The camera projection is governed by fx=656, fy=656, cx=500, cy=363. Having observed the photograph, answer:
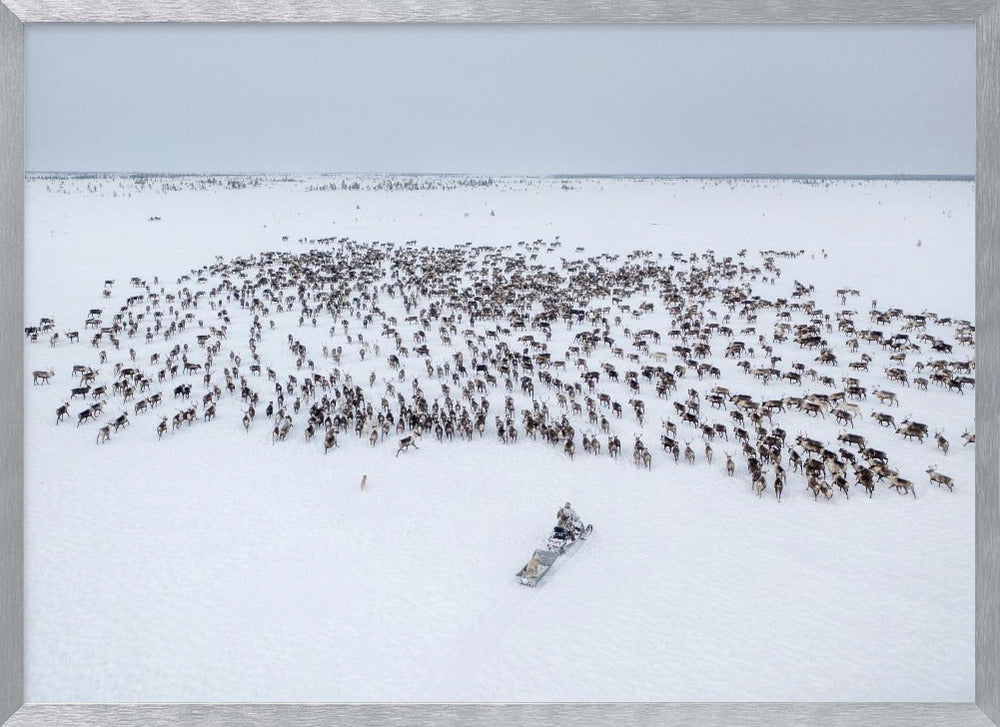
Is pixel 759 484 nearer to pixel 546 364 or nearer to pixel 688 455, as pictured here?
pixel 688 455

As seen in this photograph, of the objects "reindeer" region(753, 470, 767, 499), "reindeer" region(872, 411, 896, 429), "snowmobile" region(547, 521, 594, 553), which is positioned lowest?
"snowmobile" region(547, 521, 594, 553)

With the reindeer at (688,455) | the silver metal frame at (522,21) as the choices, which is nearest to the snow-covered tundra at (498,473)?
the reindeer at (688,455)

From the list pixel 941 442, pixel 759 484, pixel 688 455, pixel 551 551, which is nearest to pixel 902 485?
pixel 941 442

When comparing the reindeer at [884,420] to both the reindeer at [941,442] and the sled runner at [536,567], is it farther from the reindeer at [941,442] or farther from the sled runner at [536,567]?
the sled runner at [536,567]

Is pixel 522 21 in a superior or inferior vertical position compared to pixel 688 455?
superior

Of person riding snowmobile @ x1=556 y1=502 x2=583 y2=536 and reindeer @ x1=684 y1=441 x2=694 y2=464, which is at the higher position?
reindeer @ x1=684 y1=441 x2=694 y2=464

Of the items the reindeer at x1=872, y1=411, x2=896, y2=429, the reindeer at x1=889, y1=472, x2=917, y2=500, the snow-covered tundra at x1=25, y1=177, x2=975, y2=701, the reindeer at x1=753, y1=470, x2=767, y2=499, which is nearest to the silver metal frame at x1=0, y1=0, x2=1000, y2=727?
the snow-covered tundra at x1=25, y1=177, x2=975, y2=701

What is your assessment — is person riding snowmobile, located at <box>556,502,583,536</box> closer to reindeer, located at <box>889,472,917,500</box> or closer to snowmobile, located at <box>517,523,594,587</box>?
snowmobile, located at <box>517,523,594,587</box>
